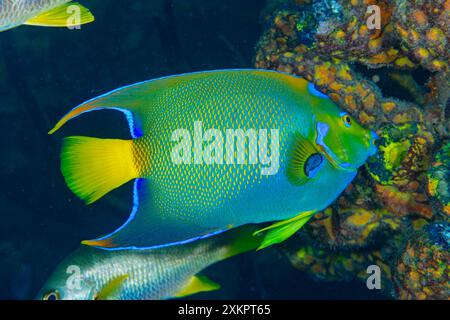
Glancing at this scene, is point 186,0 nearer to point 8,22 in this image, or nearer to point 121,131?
point 121,131

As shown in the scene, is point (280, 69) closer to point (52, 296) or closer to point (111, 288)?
point (111, 288)

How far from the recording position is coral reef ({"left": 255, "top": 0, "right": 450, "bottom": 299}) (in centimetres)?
221

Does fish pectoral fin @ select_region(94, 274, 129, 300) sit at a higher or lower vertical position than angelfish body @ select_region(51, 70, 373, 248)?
lower

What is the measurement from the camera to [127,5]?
5062 mm

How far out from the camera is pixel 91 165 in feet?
4.84

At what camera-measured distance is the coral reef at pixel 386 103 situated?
2.21 metres

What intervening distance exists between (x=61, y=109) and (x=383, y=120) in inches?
160

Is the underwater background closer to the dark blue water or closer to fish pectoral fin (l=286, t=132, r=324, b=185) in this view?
the dark blue water

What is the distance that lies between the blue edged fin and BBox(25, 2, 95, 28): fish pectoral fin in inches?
38.4

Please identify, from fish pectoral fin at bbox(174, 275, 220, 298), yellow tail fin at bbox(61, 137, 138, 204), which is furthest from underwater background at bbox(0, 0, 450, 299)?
Answer: yellow tail fin at bbox(61, 137, 138, 204)

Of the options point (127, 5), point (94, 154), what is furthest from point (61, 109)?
point (94, 154)

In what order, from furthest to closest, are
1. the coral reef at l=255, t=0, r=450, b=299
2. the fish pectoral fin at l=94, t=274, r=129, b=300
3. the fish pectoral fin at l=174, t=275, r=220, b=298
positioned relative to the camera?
the fish pectoral fin at l=174, t=275, r=220, b=298 < the fish pectoral fin at l=94, t=274, r=129, b=300 < the coral reef at l=255, t=0, r=450, b=299

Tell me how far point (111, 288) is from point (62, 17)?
153 cm

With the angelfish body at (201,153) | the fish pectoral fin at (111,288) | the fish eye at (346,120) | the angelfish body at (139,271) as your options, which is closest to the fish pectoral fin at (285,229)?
the angelfish body at (201,153)
